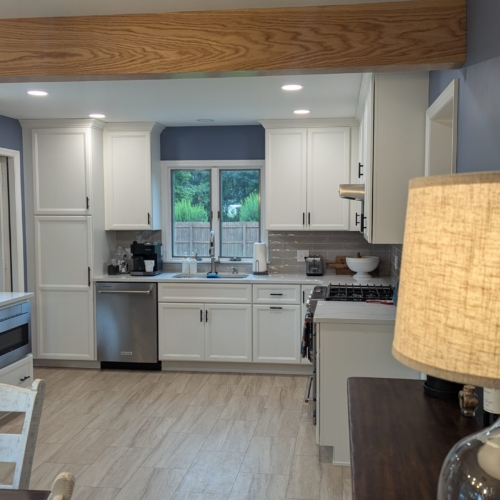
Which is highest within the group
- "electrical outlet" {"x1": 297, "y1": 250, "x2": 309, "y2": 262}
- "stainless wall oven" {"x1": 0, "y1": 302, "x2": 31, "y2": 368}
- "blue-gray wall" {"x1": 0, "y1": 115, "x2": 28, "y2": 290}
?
"blue-gray wall" {"x1": 0, "y1": 115, "x2": 28, "y2": 290}

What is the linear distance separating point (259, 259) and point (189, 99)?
1.91 meters

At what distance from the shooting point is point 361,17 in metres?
2.45

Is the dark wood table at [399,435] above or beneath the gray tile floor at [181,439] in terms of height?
above

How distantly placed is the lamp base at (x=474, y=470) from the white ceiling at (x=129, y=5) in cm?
200

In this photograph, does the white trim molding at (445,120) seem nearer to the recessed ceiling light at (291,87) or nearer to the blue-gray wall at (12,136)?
the recessed ceiling light at (291,87)

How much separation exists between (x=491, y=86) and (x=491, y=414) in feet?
3.52

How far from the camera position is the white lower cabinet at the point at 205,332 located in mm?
5418

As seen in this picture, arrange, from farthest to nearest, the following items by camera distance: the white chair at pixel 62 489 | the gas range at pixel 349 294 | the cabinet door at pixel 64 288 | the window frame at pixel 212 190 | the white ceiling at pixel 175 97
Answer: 1. the window frame at pixel 212 190
2. the cabinet door at pixel 64 288
3. the gas range at pixel 349 294
4. the white ceiling at pixel 175 97
5. the white chair at pixel 62 489

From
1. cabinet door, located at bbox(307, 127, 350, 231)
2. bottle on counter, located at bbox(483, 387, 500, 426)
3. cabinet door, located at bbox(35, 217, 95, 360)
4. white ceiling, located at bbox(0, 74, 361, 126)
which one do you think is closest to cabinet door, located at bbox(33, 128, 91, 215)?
cabinet door, located at bbox(35, 217, 95, 360)

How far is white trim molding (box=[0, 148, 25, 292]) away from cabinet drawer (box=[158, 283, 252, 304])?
4.39 ft

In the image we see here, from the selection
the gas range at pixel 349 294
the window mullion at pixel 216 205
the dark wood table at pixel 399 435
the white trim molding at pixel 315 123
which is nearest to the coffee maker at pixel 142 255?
the window mullion at pixel 216 205

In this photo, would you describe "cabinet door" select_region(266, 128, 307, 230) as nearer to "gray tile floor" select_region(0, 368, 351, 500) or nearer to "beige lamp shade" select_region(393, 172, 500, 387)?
"gray tile floor" select_region(0, 368, 351, 500)

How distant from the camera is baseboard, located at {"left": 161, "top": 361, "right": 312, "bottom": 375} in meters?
5.45

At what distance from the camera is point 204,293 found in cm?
543
